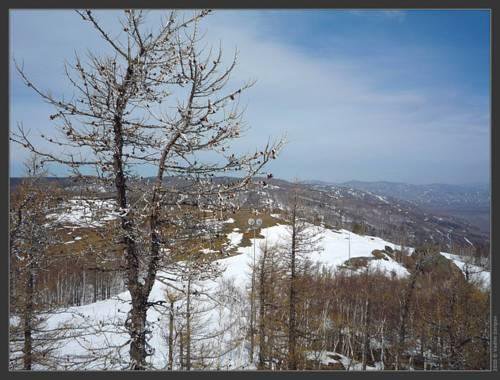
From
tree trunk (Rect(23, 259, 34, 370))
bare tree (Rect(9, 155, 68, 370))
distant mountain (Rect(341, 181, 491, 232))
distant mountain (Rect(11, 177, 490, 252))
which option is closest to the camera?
distant mountain (Rect(11, 177, 490, 252))

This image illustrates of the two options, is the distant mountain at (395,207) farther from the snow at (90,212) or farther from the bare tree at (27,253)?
the bare tree at (27,253)

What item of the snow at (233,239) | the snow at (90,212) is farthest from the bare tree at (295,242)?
the snow at (90,212)

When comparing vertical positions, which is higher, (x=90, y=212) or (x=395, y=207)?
(x=90, y=212)

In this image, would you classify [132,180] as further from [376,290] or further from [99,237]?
[376,290]

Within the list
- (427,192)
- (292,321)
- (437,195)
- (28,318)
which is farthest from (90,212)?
(437,195)

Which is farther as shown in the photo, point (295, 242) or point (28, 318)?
point (295, 242)

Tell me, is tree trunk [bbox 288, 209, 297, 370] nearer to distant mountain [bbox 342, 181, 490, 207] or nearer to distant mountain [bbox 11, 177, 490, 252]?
distant mountain [bbox 11, 177, 490, 252]

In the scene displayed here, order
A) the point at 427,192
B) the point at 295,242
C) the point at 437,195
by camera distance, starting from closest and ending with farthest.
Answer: the point at 295,242 → the point at 427,192 → the point at 437,195

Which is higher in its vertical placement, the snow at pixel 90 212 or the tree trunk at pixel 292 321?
the snow at pixel 90 212

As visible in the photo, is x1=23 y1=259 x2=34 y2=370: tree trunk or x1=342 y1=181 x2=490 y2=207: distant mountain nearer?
x1=23 y1=259 x2=34 y2=370: tree trunk

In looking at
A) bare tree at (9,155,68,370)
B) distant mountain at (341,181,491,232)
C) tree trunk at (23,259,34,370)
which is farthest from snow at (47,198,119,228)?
distant mountain at (341,181,491,232)

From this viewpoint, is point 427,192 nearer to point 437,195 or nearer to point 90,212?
point 437,195
